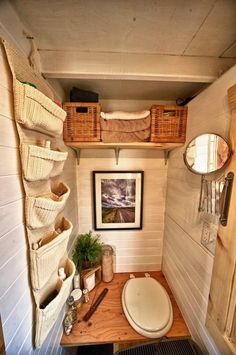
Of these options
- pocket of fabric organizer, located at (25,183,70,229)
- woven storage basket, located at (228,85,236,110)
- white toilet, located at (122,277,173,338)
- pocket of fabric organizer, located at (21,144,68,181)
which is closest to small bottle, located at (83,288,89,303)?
white toilet, located at (122,277,173,338)

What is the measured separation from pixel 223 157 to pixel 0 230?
89 centimetres

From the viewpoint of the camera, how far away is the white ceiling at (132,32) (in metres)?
0.57

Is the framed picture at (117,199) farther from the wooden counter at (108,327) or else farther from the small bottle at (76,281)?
the wooden counter at (108,327)

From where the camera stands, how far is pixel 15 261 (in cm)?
52

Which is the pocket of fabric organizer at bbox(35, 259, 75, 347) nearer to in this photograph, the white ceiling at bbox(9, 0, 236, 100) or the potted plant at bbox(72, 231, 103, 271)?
the potted plant at bbox(72, 231, 103, 271)

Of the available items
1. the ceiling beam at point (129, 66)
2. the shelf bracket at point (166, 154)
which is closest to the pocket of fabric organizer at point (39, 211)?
the ceiling beam at point (129, 66)

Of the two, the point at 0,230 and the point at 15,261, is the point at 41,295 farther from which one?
the point at 0,230

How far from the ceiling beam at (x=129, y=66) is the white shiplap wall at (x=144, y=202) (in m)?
0.46

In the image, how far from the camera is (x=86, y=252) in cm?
127

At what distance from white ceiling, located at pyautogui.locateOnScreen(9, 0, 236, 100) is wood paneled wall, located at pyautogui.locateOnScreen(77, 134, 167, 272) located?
633 mm

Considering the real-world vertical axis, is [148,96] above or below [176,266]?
above

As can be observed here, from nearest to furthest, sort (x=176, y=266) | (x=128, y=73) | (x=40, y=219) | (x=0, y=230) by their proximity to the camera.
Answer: (x=0, y=230), (x=40, y=219), (x=128, y=73), (x=176, y=266)

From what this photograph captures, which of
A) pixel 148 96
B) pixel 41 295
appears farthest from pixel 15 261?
pixel 148 96

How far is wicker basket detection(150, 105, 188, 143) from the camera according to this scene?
102 centimetres
